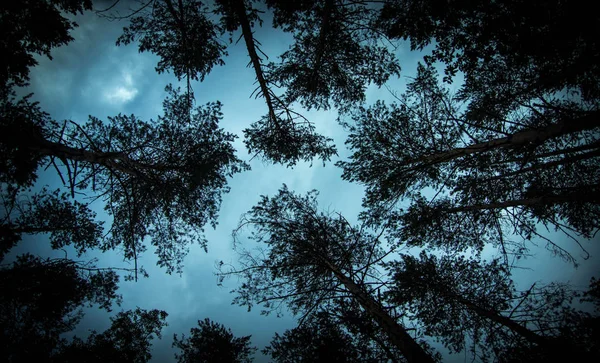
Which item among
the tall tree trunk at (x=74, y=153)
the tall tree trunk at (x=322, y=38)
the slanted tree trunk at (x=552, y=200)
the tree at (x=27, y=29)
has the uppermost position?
the tree at (x=27, y=29)

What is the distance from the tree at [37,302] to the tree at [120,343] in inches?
27.4

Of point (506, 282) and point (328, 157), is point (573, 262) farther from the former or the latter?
point (328, 157)

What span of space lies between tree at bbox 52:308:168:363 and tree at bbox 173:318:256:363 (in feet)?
4.03

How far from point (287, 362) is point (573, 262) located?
304 inches

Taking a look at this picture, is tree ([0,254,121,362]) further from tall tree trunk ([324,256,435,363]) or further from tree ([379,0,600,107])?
tree ([379,0,600,107])

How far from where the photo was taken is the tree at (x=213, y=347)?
778 centimetres

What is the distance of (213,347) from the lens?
7832 mm

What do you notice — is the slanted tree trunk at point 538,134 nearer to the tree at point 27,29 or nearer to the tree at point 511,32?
the tree at point 511,32

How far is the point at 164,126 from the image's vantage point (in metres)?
5.88

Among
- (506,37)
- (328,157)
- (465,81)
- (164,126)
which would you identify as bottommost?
(506,37)


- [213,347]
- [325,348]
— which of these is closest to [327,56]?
[325,348]

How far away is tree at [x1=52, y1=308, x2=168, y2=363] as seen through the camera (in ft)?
23.3

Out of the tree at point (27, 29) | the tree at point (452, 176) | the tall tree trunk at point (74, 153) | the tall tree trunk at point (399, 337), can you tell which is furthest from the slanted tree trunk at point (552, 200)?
the tree at point (27, 29)

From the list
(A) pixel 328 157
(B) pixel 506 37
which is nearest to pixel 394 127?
(A) pixel 328 157
